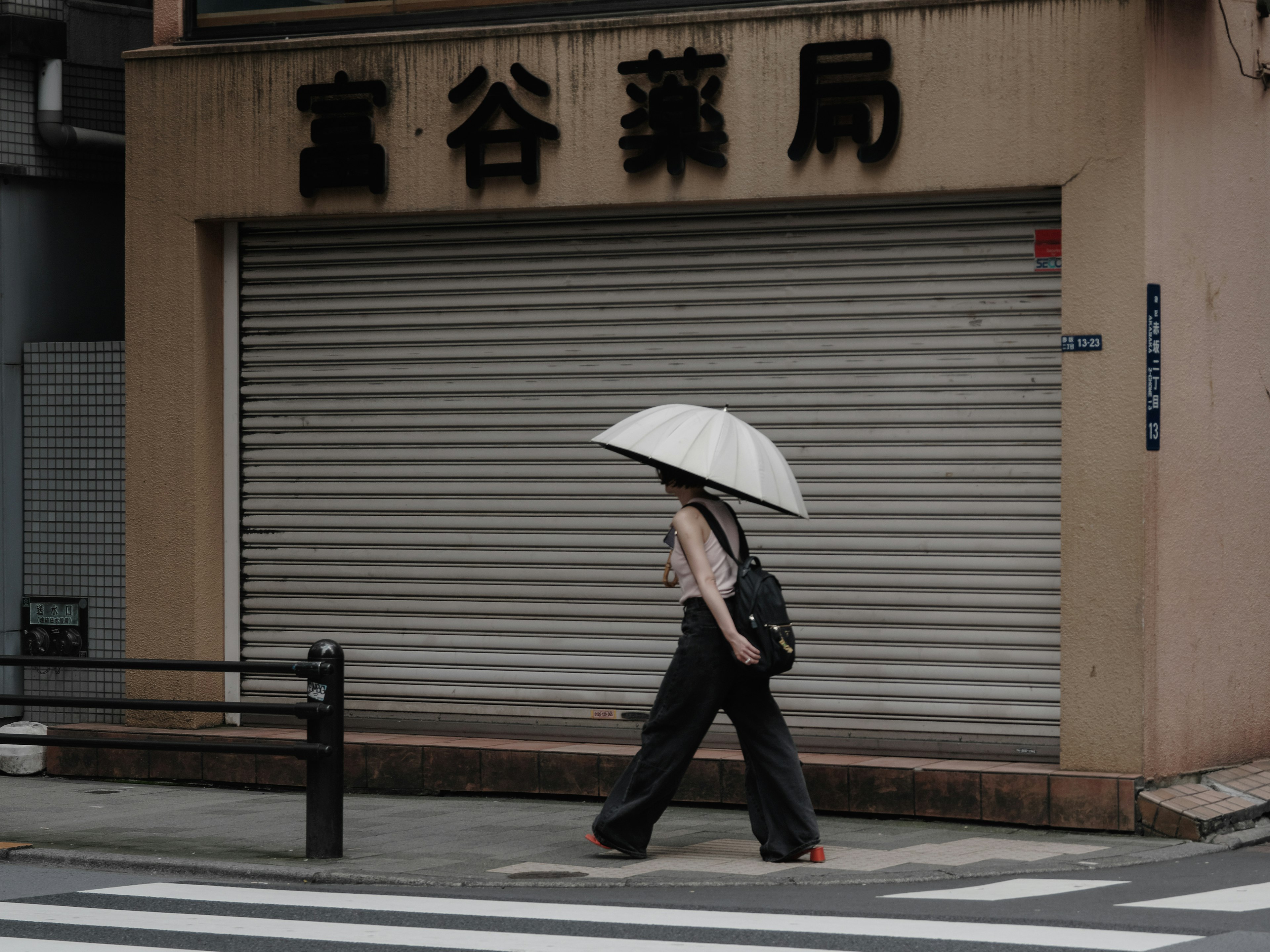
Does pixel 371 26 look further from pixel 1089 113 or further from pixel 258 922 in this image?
pixel 258 922

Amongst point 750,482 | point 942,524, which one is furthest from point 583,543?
point 750,482

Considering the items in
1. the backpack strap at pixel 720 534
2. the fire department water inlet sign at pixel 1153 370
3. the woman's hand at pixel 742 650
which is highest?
the fire department water inlet sign at pixel 1153 370

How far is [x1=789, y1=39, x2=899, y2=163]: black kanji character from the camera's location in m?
9.77

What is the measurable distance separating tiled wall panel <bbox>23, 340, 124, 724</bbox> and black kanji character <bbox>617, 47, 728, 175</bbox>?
12.9 ft

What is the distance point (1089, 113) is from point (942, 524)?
7.51 feet

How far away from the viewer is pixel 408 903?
24.3 feet

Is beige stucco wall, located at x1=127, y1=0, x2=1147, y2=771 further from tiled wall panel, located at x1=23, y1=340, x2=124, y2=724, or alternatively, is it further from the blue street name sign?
tiled wall panel, located at x1=23, y1=340, x2=124, y2=724

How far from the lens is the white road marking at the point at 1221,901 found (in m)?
7.14

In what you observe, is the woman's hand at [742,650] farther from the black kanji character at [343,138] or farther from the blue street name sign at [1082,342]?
the black kanji character at [343,138]

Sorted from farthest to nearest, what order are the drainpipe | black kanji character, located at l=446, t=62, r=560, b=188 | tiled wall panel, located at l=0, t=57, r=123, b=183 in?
the drainpipe → tiled wall panel, located at l=0, t=57, r=123, b=183 → black kanji character, located at l=446, t=62, r=560, b=188

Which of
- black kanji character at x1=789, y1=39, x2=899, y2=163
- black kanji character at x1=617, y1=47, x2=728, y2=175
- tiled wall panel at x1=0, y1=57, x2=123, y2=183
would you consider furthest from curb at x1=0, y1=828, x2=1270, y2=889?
tiled wall panel at x1=0, y1=57, x2=123, y2=183

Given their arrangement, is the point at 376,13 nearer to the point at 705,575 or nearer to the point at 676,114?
the point at 676,114

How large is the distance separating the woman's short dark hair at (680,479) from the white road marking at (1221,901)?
99.2 inches

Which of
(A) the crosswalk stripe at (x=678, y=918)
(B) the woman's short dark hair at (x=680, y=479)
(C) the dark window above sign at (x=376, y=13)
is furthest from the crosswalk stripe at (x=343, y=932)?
(C) the dark window above sign at (x=376, y=13)
